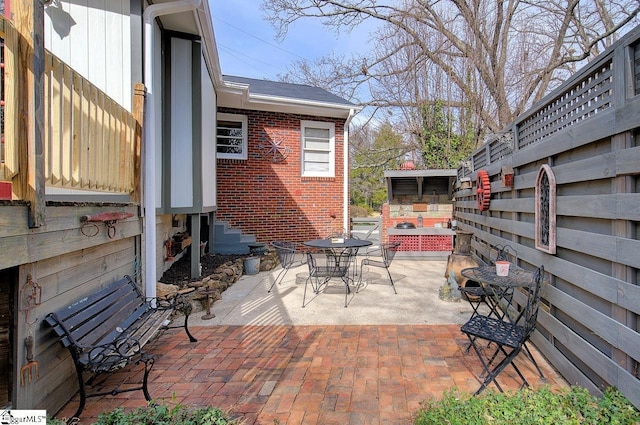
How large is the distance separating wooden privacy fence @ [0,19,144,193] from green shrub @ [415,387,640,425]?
2.80 m

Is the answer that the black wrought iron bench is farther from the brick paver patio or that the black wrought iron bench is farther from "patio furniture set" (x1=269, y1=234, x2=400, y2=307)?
"patio furniture set" (x1=269, y1=234, x2=400, y2=307)

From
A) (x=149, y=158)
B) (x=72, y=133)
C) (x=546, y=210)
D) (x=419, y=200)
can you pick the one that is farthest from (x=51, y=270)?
(x=419, y=200)

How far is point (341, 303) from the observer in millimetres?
4656

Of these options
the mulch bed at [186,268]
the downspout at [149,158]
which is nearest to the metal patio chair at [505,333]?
the downspout at [149,158]

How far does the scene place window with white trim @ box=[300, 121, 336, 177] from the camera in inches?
351

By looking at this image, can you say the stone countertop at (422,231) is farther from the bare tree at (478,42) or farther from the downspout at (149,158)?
the downspout at (149,158)

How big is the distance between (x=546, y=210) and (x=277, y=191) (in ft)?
21.1

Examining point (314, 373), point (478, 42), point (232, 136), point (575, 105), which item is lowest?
point (314, 373)

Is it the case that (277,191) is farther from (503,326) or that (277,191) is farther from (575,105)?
(575,105)

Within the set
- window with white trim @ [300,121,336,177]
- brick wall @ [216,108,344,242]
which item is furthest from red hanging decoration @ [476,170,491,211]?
window with white trim @ [300,121,336,177]

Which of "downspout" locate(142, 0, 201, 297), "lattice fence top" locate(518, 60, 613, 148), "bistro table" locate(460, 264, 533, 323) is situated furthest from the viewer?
"downspout" locate(142, 0, 201, 297)

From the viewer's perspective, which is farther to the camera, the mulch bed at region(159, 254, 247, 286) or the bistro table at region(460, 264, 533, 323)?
the mulch bed at region(159, 254, 247, 286)

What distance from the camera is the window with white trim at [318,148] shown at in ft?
29.2

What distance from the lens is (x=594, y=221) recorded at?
7.54 ft
